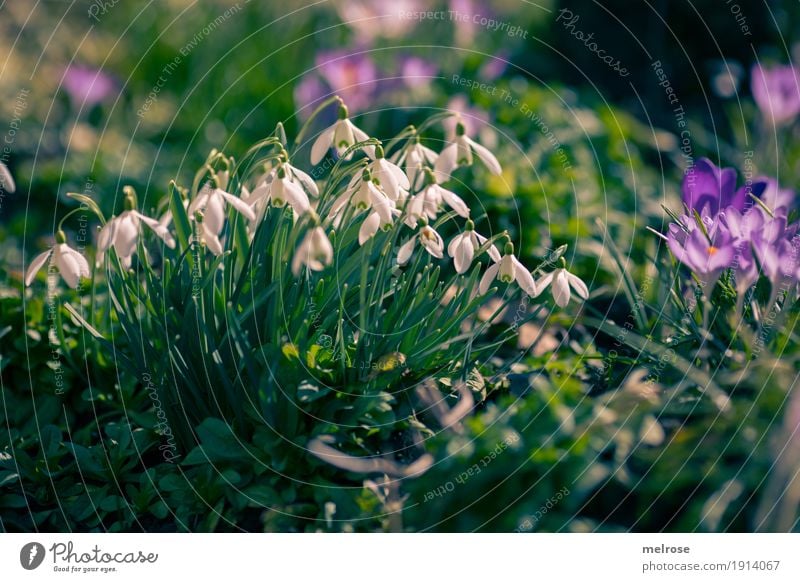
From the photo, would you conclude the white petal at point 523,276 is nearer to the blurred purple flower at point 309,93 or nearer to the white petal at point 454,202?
the white petal at point 454,202

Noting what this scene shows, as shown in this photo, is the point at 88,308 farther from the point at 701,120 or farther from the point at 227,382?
the point at 701,120

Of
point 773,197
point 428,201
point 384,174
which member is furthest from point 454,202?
point 773,197

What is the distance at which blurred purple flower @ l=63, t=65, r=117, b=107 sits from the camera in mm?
4406

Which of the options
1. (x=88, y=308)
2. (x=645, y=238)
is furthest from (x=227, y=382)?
(x=645, y=238)

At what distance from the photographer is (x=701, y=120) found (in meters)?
4.64

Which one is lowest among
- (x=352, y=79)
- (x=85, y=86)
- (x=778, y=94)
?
(x=778, y=94)

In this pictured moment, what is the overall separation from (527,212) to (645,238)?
49 cm

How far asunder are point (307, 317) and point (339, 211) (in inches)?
13.9

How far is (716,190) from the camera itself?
2.24 m

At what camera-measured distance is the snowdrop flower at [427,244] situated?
6.30ft

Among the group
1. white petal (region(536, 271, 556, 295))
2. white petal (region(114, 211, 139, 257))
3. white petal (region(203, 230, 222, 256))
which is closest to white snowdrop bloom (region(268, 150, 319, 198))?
white petal (region(203, 230, 222, 256))

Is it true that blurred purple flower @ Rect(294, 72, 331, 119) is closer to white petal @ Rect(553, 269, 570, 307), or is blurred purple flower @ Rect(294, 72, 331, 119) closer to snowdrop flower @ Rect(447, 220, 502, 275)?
snowdrop flower @ Rect(447, 220, 502, 275)

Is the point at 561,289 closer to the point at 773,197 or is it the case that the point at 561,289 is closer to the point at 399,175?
the point at 399,175

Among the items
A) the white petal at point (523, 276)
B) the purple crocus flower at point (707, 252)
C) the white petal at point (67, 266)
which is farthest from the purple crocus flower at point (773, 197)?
the white petal at point (67, 266)
